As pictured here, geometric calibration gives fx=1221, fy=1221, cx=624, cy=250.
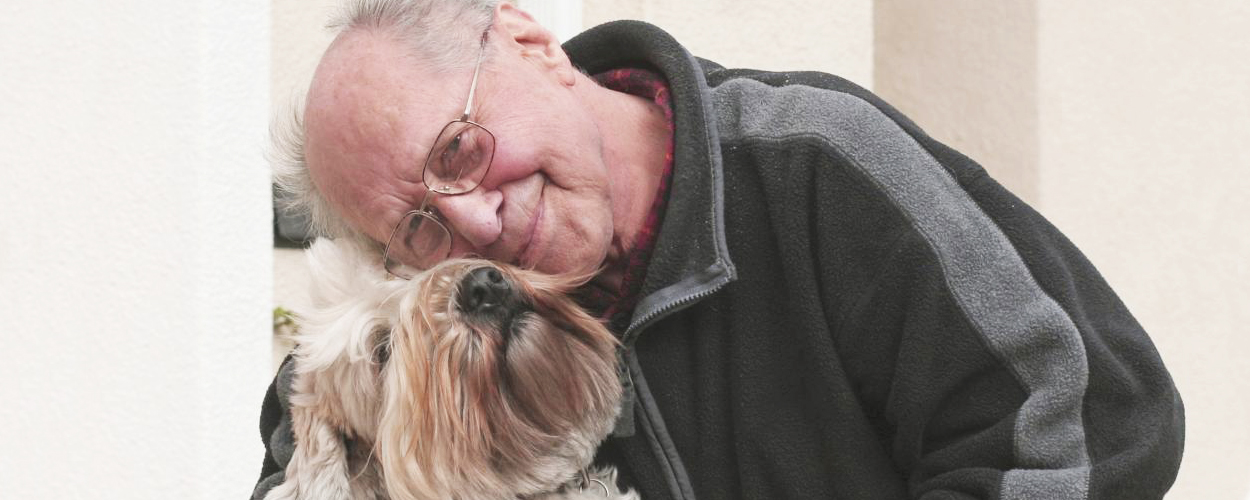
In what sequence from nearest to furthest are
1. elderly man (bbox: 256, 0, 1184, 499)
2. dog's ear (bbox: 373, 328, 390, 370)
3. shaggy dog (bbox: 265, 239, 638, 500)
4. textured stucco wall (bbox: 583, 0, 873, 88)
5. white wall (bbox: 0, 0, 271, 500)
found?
1. elderly man (bbox: 256, 0, 1184, 499)
2. shaggy dog (bbox: 265, 239, 638, 500)
3. dog's ear (bbox: 373, 328, 390, 370)
4. white wall (bbox: 0, 0, 271, 500)
5. textured stucco wall (bbox: 583, 0, 873, 88)

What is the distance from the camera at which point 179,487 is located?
4000 mm

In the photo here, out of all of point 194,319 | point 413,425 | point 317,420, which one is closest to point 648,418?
point 413,425

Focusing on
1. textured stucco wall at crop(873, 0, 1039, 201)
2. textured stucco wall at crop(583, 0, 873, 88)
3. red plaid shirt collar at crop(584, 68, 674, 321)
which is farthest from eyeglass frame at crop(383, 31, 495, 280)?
textured stucco wall at crop(873, 0, 1039, 201)

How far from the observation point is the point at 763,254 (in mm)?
2496

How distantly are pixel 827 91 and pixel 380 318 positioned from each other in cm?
105

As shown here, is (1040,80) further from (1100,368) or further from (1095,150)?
(1100,368)

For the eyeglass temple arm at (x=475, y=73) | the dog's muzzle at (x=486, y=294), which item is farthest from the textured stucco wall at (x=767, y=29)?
the dog's muzzle at (x=486, y=294)

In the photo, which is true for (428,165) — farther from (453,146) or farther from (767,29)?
(767,29)

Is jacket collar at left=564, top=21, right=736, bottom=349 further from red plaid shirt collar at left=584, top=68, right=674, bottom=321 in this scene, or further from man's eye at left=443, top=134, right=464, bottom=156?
man's eye at left=443, top=134, right=464, bottom=156

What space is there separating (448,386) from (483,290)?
217 millimetres

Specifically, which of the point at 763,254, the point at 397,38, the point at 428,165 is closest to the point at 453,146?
the point at 428,165

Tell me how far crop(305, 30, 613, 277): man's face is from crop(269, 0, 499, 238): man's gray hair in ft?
0.10

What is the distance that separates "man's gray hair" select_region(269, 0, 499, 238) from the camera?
95.1 inches

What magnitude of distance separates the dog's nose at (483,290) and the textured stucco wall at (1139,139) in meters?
4.13
